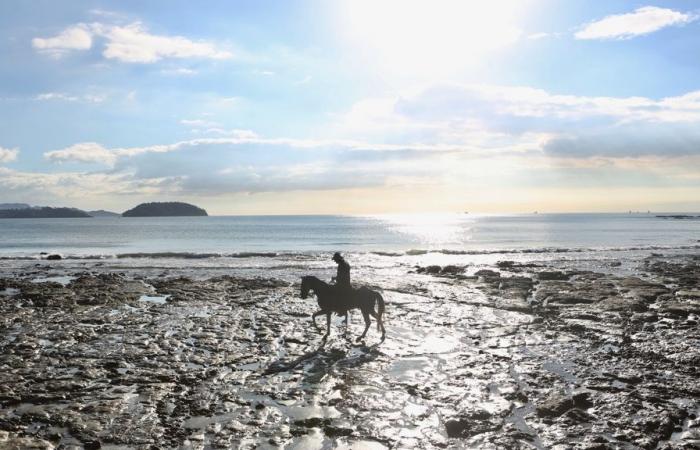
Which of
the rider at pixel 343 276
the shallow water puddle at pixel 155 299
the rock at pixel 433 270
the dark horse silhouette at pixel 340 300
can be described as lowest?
the rock at pixel 433 270

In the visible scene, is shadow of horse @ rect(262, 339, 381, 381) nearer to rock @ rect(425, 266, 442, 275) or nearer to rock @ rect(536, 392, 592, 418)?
rock @ rect(536, 392, 592, 418)

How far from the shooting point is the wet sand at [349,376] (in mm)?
7793

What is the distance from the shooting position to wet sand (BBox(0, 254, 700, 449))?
7793 millimetres

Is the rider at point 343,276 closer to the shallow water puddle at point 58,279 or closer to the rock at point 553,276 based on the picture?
the rock at point 553,276

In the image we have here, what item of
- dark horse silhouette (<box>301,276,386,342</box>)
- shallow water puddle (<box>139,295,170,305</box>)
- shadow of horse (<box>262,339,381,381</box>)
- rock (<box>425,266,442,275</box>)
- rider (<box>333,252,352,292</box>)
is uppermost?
rider (<box>333,252,352,292</box>)

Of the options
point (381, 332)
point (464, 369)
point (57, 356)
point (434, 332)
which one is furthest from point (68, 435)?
point (434, 332)

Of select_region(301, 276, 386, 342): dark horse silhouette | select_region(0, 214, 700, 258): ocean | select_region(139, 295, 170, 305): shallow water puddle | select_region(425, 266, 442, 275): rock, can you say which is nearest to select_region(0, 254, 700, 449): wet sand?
select_region(139, 295, 170, 305): shallow water puddle

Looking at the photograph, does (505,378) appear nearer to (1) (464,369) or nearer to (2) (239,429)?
(1) (464,369)

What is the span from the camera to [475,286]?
26.7 m

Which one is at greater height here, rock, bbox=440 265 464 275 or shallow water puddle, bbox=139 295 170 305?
shallow water puddle, bbox=139 295 170 305

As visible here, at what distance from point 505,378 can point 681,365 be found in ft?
14.0

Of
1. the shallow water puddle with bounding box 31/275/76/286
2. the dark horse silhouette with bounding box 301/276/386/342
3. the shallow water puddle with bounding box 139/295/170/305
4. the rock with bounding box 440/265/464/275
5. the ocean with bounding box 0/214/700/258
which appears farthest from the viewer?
the ocean with bounding box 0/214/700/258

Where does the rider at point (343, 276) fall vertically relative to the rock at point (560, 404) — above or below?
above

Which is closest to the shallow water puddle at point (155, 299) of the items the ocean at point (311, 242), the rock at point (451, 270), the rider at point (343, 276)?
the rider at point (343, 276)
